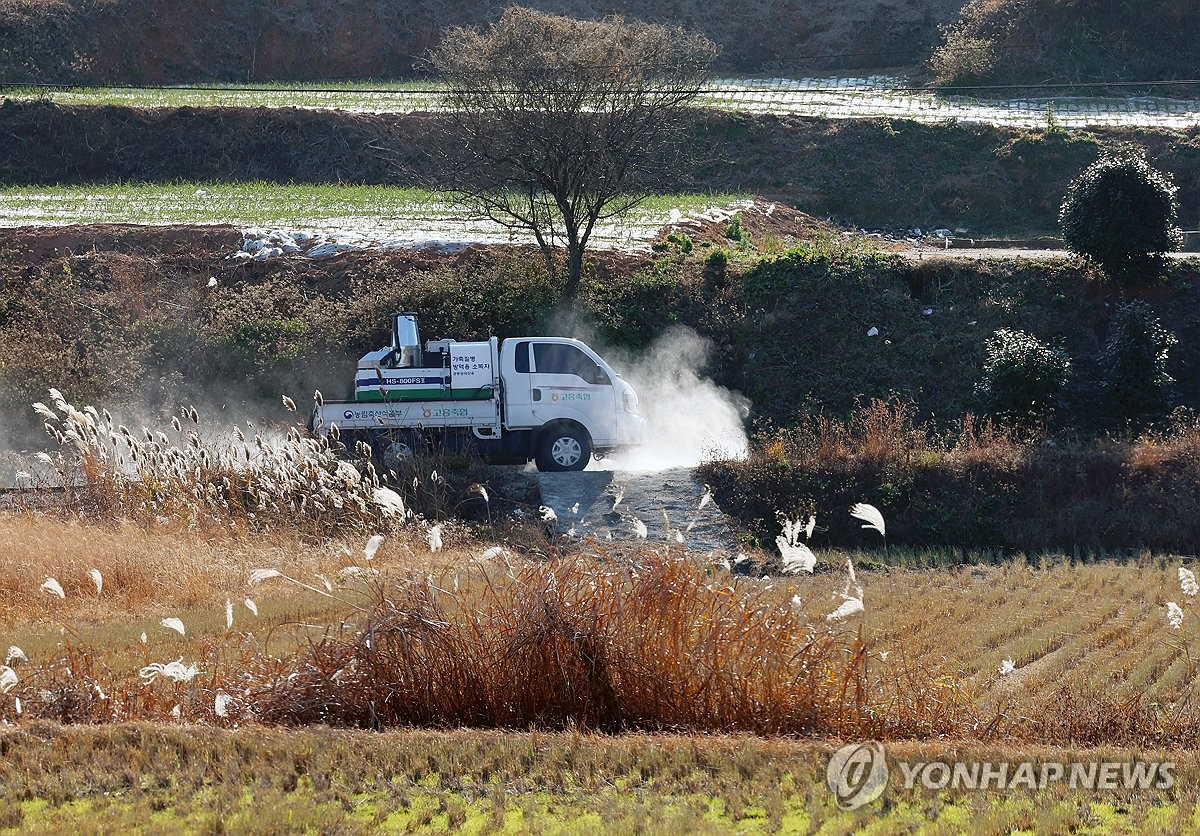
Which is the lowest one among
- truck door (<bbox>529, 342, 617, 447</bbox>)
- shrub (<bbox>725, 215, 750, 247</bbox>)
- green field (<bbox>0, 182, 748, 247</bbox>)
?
truck door (<bbox>529, 342, 617, 447</bbox>)

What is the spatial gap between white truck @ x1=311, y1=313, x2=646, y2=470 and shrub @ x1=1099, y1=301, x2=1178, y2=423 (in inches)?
376

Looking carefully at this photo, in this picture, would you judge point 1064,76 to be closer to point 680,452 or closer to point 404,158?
point 404,158

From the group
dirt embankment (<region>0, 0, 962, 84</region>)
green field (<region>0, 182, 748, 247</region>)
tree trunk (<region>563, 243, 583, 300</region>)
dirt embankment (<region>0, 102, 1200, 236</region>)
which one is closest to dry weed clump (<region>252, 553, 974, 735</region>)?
tree trunk (<region>563, 243, 583, 300</region>)

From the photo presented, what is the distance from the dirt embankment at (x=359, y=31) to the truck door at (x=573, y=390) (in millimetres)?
35023

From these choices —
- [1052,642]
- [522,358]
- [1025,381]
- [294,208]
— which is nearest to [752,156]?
[294,208]

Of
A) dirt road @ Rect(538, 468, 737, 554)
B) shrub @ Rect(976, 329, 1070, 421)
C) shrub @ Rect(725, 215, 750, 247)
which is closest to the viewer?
dirt road @ Rect(538, 468, 737, 554)

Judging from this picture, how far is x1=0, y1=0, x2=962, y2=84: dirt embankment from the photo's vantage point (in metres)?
52.8

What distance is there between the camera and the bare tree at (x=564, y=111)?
87.4ft

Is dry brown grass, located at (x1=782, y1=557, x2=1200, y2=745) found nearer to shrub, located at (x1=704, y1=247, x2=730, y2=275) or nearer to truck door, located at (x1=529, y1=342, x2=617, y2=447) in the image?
truck door, located at (x1=529, y1=342, x2=617, y2=447)

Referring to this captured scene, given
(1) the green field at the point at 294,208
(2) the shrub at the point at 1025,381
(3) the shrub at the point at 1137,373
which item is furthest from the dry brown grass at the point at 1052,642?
(1) the green field at the point at 294,208

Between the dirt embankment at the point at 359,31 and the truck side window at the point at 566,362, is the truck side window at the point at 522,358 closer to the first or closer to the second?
the truck side window at the point at 566,362

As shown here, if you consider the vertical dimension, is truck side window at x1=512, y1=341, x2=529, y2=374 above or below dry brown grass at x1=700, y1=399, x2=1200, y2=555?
above

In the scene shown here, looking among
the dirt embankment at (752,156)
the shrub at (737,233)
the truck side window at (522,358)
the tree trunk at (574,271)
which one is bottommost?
the truck side window at (522,358)

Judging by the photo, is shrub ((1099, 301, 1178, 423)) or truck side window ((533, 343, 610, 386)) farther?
shrub ((1099, 301, 1178, 423))
